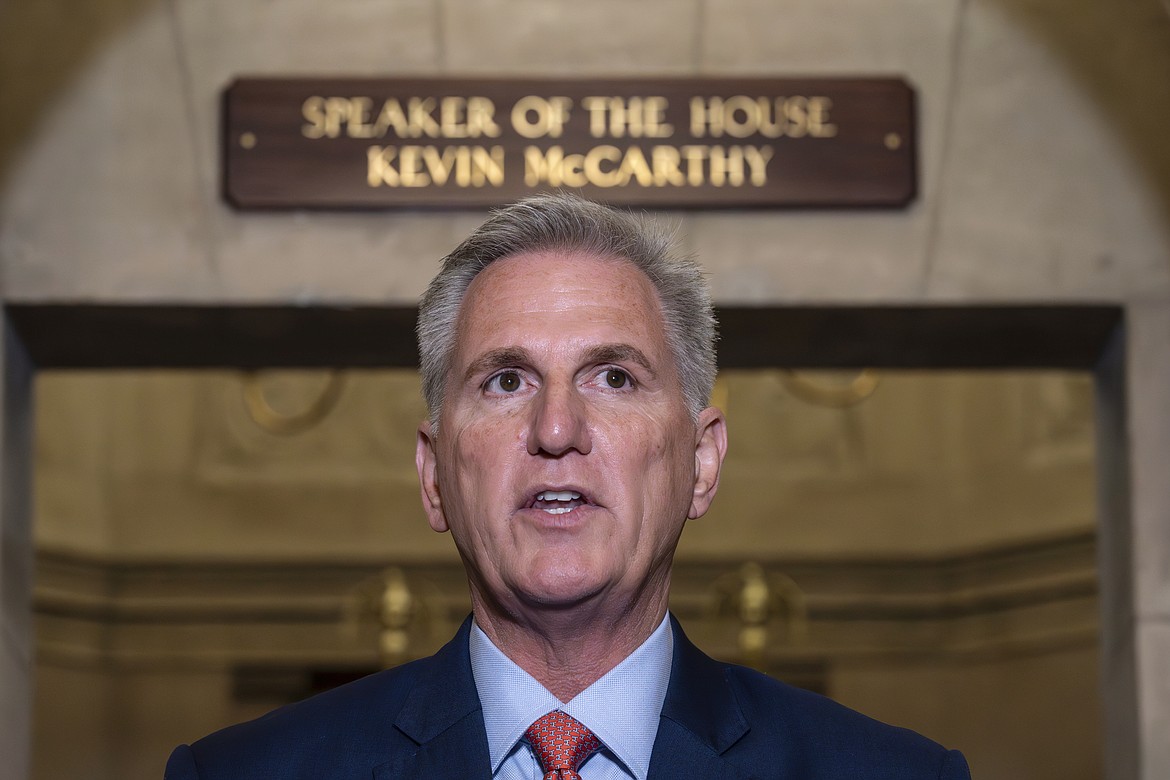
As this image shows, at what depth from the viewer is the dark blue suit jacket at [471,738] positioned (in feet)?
6.57

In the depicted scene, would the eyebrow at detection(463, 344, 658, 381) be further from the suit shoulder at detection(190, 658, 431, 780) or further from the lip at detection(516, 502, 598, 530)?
the suit shoulder at detection(190, 658, 431, 780)

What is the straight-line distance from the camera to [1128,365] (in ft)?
12.7

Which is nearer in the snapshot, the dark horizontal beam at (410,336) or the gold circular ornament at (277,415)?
the dark horizontal beam at (410,336)

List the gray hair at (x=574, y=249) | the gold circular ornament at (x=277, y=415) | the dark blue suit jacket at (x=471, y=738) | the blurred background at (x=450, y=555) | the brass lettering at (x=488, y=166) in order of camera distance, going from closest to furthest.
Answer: the dark blue suit jacket at (x=471, y=738) → the gray hair at (x=574, y=249) → the brass lettering at (x=488, y=166) → the gold circular ornament at (x=277, y=415) → the blurred background at (x=450, y=555)

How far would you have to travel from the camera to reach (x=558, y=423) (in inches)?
74.8

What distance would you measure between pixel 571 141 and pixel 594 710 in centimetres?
211

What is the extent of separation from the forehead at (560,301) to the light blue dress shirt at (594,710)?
0.37m

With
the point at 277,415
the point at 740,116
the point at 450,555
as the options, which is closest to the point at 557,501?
the point at 740,116

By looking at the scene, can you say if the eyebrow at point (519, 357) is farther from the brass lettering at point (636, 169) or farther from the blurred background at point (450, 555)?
the blurred background at point (450, 555)

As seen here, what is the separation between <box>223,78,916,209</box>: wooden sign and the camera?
3873 mm

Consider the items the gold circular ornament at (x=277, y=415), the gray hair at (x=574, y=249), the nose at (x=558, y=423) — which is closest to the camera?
the nose at (x=558, y=423)

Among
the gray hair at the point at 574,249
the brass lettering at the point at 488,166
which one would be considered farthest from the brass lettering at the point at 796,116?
the gray hair at the point at 574,249

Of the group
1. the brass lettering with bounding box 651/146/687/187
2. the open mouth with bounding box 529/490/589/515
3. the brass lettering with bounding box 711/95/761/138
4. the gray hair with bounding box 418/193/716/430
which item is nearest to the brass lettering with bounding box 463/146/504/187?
the brass lettering with bounding box 651/146/687/187

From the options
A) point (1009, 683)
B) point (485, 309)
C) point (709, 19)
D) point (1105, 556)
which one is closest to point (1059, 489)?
point (1009, 683)
